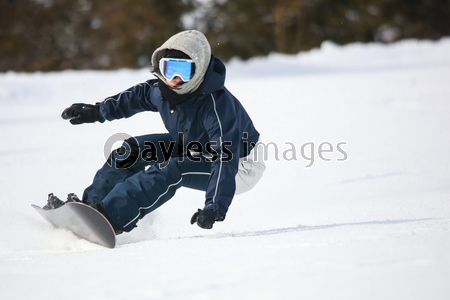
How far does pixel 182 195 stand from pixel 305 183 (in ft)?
3.24

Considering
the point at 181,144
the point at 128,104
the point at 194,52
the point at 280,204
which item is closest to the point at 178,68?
the point at 194,52

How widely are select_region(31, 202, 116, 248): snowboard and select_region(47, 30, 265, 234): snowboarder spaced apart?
0.18ft

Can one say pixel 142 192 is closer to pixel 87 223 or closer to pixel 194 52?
pixel 87 223

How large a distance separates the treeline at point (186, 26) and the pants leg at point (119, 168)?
1943 centimetres

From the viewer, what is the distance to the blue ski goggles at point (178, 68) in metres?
2.58

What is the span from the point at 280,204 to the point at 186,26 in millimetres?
19810

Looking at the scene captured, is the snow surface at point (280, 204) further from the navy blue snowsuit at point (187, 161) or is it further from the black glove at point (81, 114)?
the black glove at point (81, 114)

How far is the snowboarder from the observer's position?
2447 mm

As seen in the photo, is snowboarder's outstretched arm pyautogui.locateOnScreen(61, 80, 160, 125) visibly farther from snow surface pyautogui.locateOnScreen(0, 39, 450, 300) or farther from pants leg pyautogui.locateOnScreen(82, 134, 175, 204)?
snow surface pyautogui.locateOnScreen(0, 39, 450, 300)

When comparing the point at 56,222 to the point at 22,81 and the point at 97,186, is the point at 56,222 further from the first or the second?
the point at 22,81

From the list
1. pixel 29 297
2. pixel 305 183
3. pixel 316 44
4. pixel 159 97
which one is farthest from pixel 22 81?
pixel 316 44

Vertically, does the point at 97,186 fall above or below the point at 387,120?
above

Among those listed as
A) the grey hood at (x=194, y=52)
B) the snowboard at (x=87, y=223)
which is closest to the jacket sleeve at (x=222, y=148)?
the grey hood at (x=194, y=52)

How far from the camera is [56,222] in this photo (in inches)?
104
